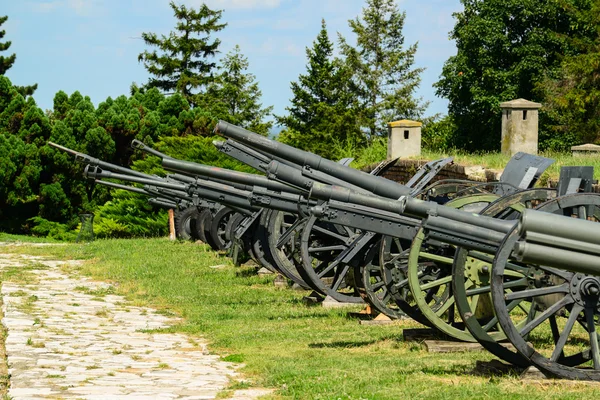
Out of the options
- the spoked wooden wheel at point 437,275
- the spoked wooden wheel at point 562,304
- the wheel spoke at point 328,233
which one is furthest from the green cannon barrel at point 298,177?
the spoked wooden wheel at point 562,304

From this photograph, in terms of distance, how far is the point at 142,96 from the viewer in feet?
127

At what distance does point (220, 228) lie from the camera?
21484mm

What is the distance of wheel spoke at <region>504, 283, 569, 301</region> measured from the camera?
744cm

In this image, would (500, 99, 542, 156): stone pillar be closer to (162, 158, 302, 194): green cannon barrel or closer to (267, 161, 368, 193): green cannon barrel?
(162, 158, 302, 194): green cannon barrel

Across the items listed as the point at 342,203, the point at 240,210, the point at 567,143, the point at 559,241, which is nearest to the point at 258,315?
the point at 342,203

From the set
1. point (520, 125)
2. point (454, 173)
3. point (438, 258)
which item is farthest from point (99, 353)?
point (520, 125)

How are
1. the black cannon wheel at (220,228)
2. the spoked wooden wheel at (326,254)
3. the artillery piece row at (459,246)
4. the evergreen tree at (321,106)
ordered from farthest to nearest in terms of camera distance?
the evergreen tree at (321,106)
the black cannon wheel at (220,228)
the spoked wooden wheel at (326,254)
the artillery piece row at (459,246)

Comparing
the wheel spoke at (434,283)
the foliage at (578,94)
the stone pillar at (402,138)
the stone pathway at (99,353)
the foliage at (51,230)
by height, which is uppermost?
the foliage at (578,94)

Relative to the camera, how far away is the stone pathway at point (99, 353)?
7758 mm

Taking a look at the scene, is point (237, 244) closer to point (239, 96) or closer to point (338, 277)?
point (338, 277)

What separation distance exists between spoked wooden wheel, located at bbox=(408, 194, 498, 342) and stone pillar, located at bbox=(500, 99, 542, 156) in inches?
487

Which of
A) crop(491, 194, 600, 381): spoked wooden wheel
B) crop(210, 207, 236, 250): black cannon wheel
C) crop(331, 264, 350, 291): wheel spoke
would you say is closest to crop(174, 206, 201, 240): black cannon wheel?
crop(210, 207, 236, 250): black cannon wheel

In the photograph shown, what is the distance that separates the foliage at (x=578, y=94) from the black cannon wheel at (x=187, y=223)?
14419mm

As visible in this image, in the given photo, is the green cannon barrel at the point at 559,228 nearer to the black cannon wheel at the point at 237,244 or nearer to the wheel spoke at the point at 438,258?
the wheel spoke at the point at 438,258
